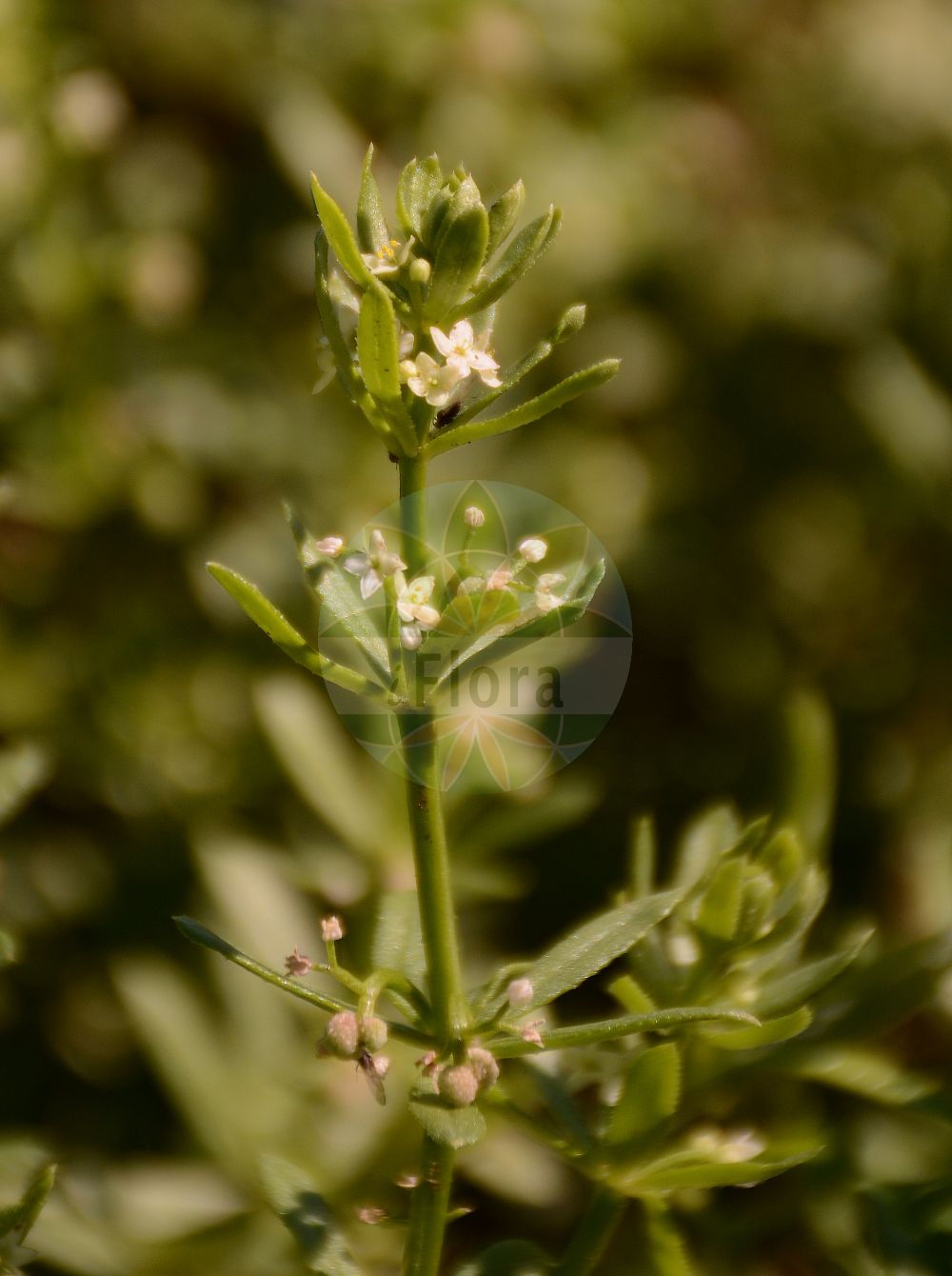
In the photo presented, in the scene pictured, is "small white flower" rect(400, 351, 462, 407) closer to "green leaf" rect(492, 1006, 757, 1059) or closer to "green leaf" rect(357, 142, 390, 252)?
"green leaf" rect(357, 142, 390, 252)

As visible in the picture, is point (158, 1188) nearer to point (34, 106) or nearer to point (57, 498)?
point (57, 498)

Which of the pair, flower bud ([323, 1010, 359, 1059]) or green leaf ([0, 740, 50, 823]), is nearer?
flower bud ([323, 1010, 359, 1059])

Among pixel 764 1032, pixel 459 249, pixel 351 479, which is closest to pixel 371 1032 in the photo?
pixel 764 1032

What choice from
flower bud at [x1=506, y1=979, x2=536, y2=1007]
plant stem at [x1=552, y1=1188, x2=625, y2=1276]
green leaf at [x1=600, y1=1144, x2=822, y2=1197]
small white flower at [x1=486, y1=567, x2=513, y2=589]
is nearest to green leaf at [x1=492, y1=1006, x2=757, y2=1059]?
flower bud at [x1=506, y1=979, x2=536, y2=1007]

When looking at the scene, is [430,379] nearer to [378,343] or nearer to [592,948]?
[378,343]

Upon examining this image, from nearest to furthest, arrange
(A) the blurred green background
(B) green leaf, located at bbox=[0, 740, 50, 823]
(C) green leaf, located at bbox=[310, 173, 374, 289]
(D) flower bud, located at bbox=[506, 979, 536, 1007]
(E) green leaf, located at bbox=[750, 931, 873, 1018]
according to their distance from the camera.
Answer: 1. (C) green leaf, located at bbox=[310, 173, 374, 289]
2. (D) flower bud, located at bbox=[506, 979, 536, 1007]
3. (E) green leaf, located at bbox=[750, 931, 873, 1018]
4. (B) green leaf, located at bbox=[0, 740, 50, 823]
5. (A) the blurred green background

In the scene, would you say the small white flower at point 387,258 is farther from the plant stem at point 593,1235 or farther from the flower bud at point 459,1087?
the plant stem at point 593,1235
